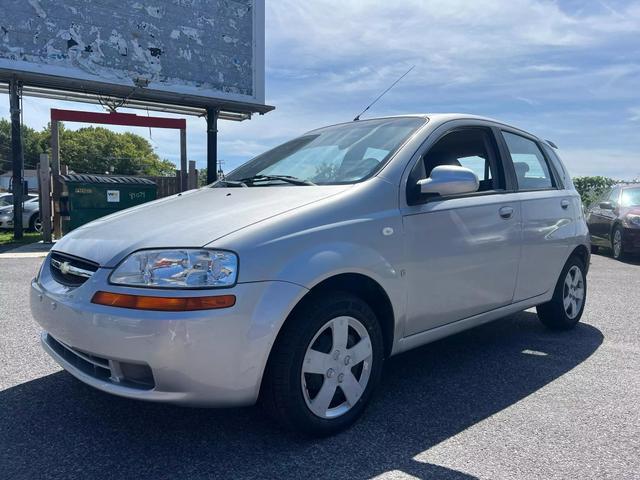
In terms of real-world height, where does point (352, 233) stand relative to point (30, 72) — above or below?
below

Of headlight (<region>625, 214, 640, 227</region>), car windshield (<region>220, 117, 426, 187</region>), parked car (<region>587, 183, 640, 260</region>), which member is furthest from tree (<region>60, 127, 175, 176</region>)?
car windshield (<region>220, 117, 426, 187</region>)

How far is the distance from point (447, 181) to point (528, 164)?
1591 millimetres

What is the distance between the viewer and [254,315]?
2.30m

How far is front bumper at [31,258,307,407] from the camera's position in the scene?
222 centimetres

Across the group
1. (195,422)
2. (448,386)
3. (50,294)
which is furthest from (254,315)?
(448,386)

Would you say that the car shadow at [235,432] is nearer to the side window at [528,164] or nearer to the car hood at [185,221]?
the car hood at [185,221]

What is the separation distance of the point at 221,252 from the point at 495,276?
2.03 meters

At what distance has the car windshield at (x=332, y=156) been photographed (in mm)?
3154

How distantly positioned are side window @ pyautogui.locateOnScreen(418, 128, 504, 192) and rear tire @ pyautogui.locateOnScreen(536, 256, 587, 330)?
3.91 ft

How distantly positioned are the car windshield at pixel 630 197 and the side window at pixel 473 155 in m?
7.86

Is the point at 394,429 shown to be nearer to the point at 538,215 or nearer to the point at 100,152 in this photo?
the point at 538,215

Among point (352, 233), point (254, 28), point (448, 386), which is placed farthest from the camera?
point (254, 28)

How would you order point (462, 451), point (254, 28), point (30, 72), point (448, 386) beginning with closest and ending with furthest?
point (462, 451)
point (448, 386)
point (30, 72)
point (254, 28)

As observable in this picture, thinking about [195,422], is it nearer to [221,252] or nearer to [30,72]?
[221,252]
